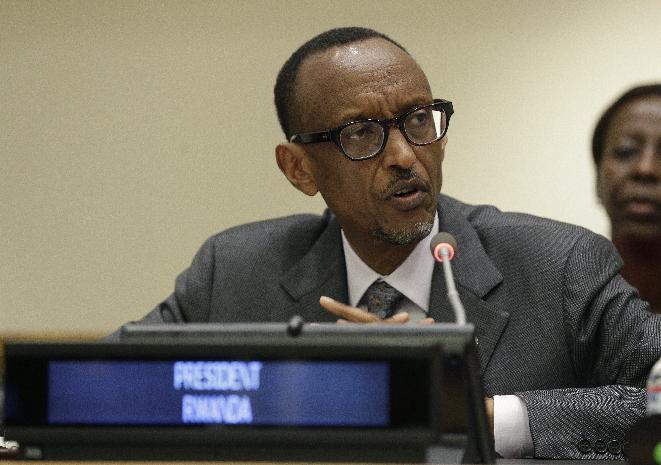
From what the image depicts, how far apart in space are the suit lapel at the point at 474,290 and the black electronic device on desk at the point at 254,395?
766 millimetres

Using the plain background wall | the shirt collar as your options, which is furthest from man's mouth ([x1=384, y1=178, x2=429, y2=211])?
the plain background wall

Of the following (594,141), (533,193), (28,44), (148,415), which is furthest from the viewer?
(28,44)

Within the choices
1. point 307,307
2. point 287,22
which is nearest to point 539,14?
point 287,22

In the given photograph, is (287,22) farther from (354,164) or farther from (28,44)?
(354,164)

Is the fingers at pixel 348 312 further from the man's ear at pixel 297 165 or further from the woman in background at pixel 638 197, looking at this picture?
the woman in background at pixel 638 197

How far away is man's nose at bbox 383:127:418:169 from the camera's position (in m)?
1.92

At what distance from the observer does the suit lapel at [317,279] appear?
209 centimetres

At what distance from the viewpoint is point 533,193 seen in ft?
11.6

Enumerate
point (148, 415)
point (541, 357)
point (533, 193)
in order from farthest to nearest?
point (533, 193)
point (541, 357)
point (148, 415)

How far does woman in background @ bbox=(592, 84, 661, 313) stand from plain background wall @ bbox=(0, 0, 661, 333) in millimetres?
573

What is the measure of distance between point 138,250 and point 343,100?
1.92 m

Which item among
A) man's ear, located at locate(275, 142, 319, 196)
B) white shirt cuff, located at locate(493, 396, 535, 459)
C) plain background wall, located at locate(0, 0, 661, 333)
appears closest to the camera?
white shirt cuff, located at locate(493, 396, 535, 459)

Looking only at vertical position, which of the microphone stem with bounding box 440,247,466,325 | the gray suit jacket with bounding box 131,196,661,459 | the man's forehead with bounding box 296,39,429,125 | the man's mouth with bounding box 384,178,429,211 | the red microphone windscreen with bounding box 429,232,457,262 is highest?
the man's forehead with bounding box 296,39,429,125

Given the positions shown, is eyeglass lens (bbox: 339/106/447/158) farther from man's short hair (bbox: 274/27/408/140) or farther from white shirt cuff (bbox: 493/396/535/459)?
white shirt cuff (bbox: 493/396/535/459)
